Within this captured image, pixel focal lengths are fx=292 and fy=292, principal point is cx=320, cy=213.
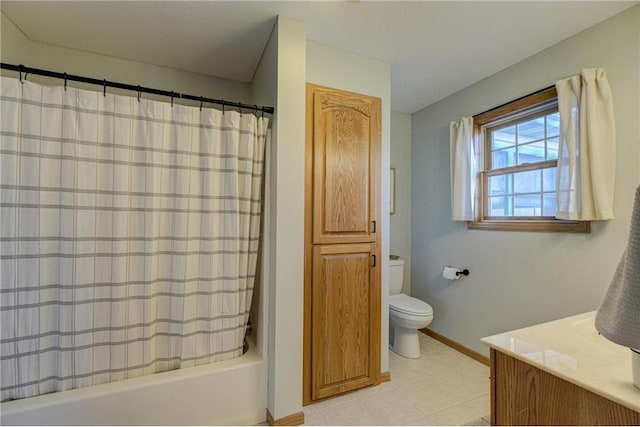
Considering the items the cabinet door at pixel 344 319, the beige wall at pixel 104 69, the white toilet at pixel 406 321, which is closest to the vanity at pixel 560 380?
the cabinet door at pixel 344 319

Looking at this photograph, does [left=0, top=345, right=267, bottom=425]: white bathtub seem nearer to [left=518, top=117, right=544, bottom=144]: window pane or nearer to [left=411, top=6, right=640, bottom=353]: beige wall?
[left=411, top=6, right=640, bottom=353]: beige wall

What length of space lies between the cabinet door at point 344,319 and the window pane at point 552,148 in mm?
1361

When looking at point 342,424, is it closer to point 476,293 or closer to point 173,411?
point 173,411

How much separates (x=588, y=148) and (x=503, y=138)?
75 cm

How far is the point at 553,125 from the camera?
6.53 ft

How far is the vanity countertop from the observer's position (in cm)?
77

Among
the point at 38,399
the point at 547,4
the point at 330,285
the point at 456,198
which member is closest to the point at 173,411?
the point at 38,399

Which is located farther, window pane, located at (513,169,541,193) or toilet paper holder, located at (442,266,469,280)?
toilet paper holder, located at (442,266,469,280)

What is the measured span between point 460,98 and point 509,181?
0.88 meters

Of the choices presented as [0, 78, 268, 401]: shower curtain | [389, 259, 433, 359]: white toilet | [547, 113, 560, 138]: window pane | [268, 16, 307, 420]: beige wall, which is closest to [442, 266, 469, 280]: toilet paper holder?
[389, 259, 433, 359]: white toilet

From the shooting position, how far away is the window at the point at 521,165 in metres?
1.98

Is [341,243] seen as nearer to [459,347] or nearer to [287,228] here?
[287,228]

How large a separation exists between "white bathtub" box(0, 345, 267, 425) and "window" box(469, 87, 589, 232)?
6.72ft

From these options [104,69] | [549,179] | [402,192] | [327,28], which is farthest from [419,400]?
[104,69]
